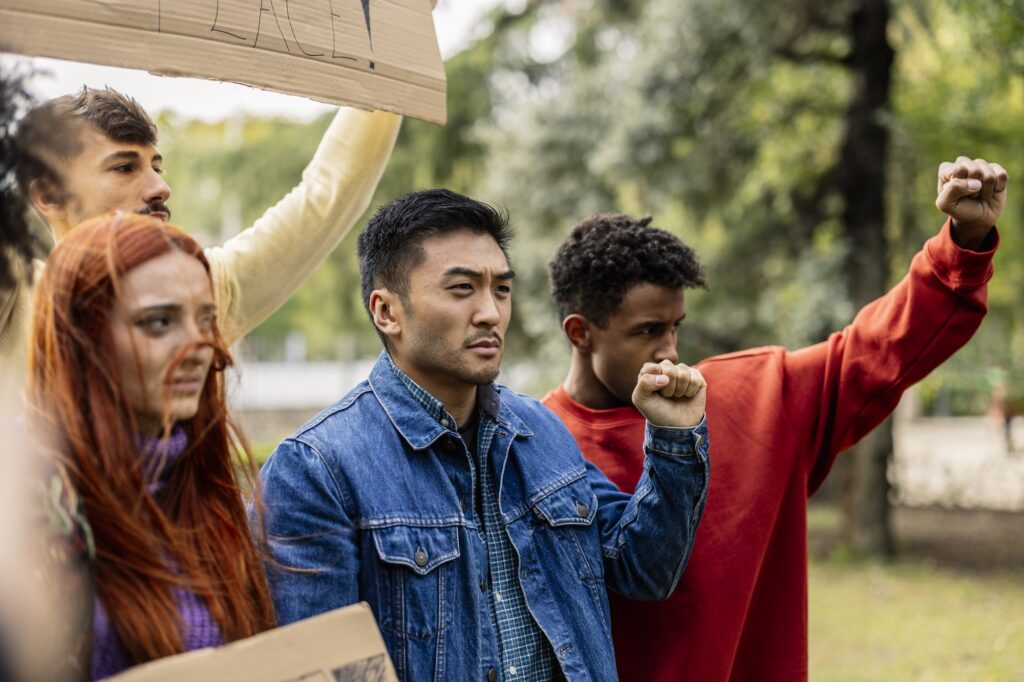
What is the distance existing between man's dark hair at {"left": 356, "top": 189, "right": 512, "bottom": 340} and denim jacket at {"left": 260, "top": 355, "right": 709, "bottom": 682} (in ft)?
0.68

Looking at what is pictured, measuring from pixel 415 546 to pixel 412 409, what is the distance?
1.04ft

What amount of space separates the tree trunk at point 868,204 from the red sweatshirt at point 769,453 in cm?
674

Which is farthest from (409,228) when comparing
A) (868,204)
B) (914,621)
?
(868,204)

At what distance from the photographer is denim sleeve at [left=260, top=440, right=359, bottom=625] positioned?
75.4 inches

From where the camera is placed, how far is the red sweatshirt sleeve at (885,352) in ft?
8.37

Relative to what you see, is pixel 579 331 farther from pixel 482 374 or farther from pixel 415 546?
pixel 415 546

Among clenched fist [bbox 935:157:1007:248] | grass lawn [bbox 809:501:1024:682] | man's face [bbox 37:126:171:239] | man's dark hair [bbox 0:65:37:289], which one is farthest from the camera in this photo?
grass lawn [bbox 809:501:1024:682]

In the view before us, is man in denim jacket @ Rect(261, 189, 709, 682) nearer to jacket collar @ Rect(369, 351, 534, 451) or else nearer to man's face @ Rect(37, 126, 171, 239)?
jacket collar @ Rect(369, 351, 534, 451)

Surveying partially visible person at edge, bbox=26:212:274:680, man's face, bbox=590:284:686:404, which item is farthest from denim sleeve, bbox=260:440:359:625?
man's face, bbox=590:284:686:404

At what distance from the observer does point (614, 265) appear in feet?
9.48

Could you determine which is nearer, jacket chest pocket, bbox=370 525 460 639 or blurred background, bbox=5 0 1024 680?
jacket chest pocket, bbox=370 525 460 639

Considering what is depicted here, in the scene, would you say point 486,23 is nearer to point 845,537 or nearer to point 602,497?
point 845,537

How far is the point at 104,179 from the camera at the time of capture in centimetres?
223

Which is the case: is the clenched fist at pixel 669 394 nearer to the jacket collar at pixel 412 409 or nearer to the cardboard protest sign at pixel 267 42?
the jacket collar at pixel 412 409
